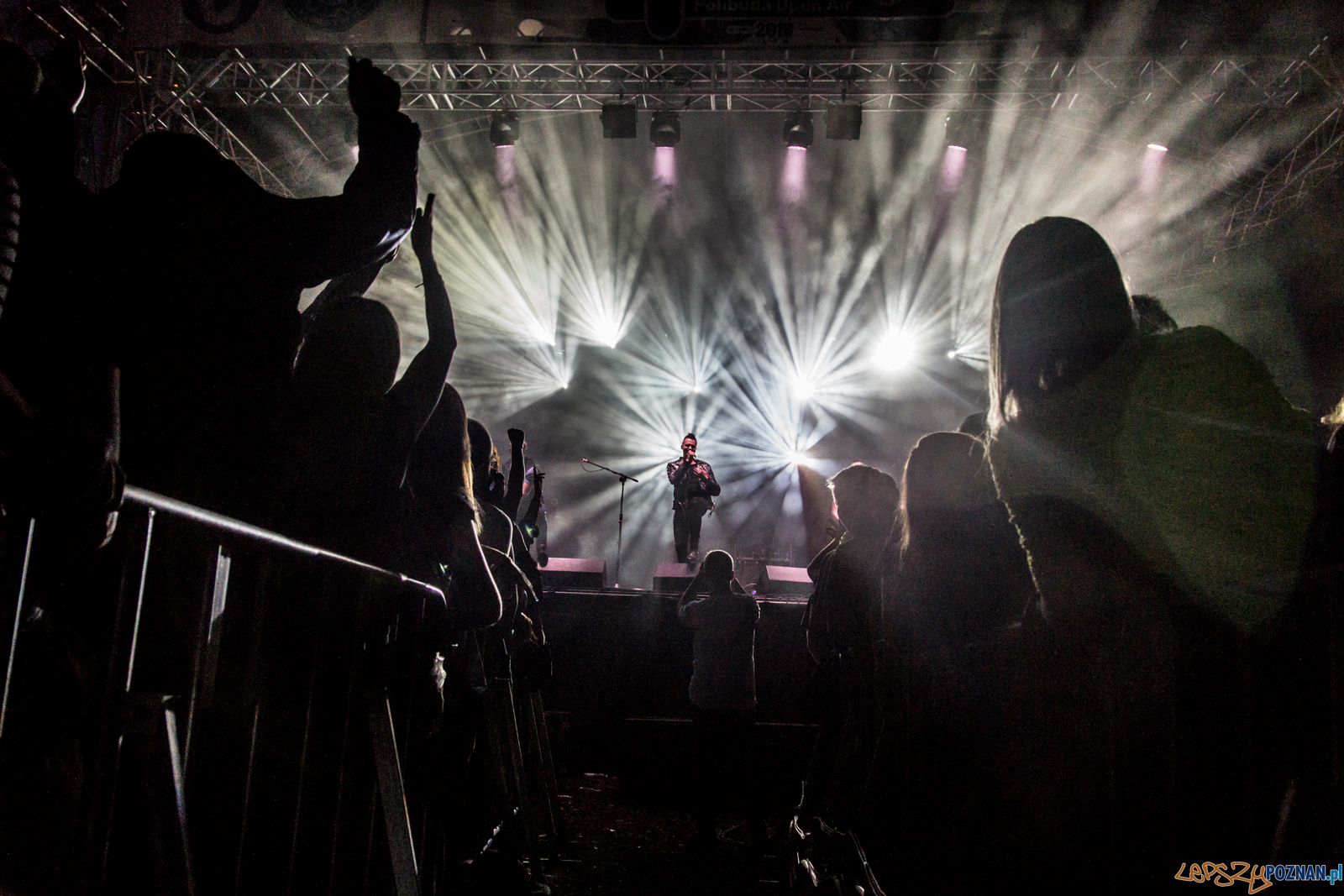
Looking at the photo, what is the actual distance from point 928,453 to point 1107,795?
1.25m

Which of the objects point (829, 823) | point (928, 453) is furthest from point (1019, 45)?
point (829, 823)

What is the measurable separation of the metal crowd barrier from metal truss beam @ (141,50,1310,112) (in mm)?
8027

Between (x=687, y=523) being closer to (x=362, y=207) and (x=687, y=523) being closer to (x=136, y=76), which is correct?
(x=136, y=76)

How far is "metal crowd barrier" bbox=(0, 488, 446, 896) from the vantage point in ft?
3.15

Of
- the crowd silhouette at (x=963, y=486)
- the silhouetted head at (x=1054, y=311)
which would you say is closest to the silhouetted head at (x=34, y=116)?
the crowd silhouette at (x=963, y=486)

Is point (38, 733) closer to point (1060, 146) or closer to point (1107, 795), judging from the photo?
point (1107, 795)

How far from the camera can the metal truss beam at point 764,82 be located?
773 cm

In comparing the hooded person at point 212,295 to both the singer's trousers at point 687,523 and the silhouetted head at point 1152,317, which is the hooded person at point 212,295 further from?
the singer's trousers at point 687,523

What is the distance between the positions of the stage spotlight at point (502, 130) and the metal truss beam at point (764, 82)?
25cm

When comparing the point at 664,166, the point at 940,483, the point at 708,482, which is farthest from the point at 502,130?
the point at 940,483

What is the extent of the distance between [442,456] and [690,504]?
7.63 m

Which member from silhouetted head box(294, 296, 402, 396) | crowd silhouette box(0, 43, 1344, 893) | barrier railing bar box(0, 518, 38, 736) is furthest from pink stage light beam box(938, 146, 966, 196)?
barrier railing bar box(0, 518, 38, 736)

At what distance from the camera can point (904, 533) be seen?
2.47 meters

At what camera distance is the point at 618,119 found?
8844mm
